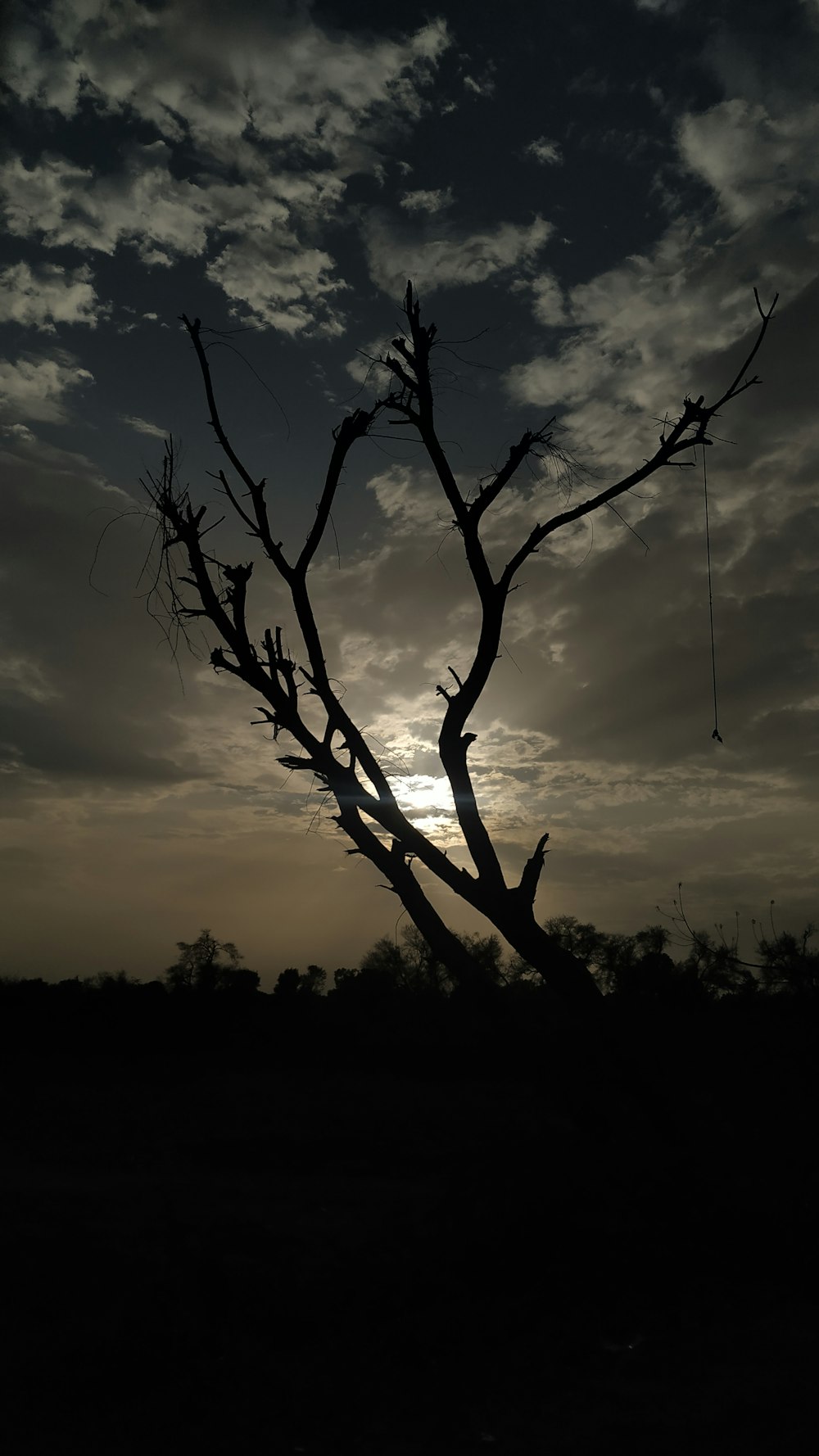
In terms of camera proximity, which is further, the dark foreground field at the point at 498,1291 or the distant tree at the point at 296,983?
the distant tree at the point at 296,983

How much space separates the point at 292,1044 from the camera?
2569cm

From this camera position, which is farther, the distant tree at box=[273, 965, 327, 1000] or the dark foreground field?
the distant tree at box=[273, 965, 327, 1000]

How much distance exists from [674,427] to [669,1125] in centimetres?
567

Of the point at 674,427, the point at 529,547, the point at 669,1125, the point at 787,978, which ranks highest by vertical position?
the point at 674,427

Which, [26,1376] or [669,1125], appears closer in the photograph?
[26,1376]

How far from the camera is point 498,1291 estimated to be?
6.77 m

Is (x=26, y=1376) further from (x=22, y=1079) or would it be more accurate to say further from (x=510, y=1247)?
(x=22, y=1079)

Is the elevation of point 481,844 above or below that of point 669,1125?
above

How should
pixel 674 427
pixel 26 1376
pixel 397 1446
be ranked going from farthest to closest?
pixel 674 427, pixel 26 1376, pixel 397 1446

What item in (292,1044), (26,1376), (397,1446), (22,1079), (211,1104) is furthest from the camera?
(292,1044)

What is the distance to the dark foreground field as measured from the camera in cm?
495

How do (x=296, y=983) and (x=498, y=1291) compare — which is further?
(x=296, y=983)

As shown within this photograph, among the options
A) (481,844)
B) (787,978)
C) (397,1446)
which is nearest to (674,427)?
(481,844)

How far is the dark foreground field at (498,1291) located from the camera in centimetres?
495
